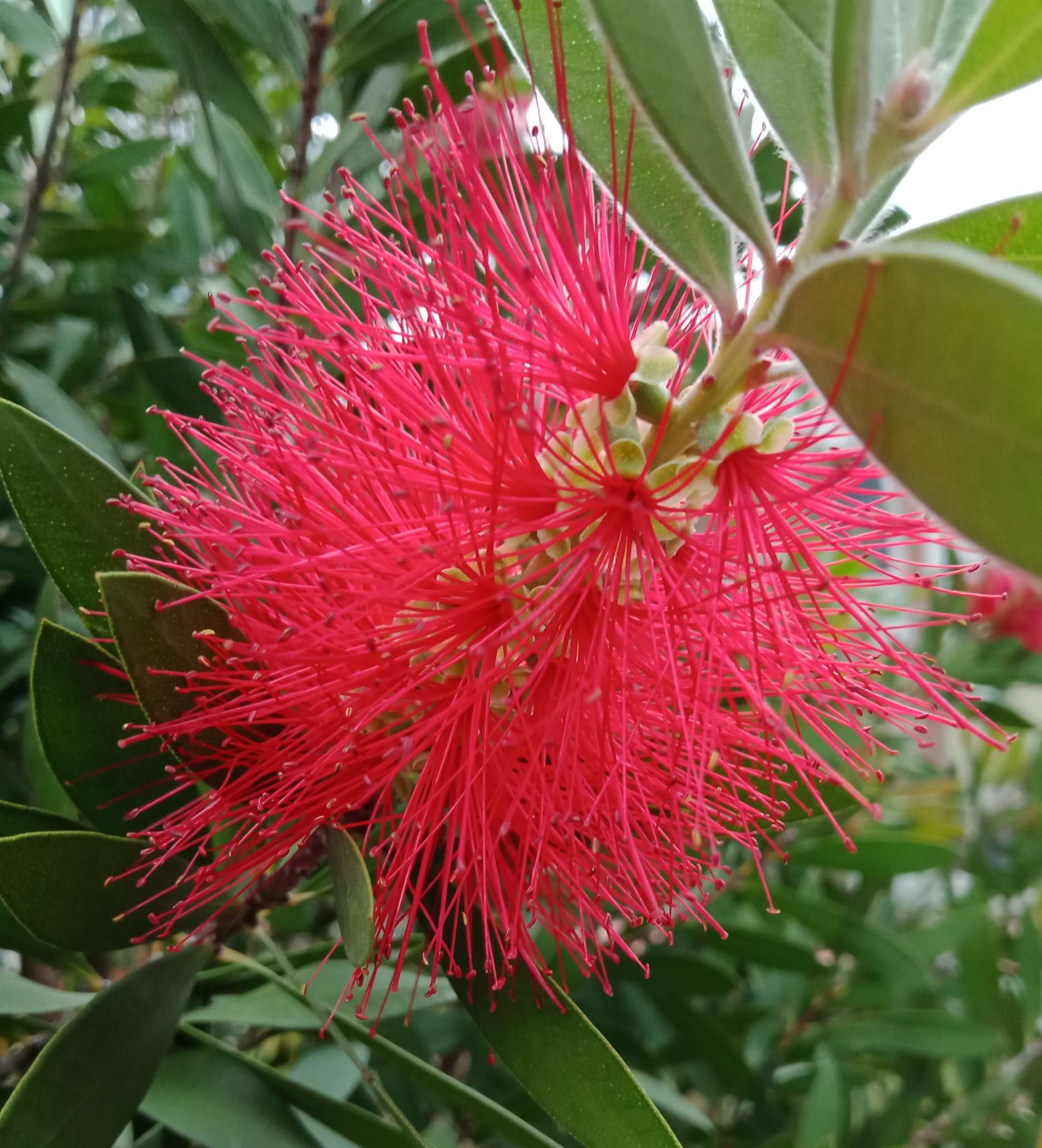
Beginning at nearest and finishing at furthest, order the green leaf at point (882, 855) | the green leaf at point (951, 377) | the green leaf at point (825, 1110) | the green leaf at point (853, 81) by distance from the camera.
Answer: the green leaf at point (951, 377) → the green leaf at point (853, 81) → the green leaf at point (825, 1110) → the green leaf at point (882, 855)

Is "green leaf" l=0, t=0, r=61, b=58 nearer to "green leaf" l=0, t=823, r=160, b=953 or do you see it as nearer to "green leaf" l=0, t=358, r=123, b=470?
"green leaf" l=0, t=358, r=123, b=470

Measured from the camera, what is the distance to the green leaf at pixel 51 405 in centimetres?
88

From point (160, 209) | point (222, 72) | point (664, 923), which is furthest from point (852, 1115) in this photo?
point (160, 209)

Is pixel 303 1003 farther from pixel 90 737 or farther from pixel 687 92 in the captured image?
pixel 687 92

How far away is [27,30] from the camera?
106 centimetres

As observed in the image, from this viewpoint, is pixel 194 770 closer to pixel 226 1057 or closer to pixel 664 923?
pixel 226 1057

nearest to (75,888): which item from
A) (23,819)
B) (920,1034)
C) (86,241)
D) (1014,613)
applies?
(23,819)

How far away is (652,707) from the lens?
2.34 feet

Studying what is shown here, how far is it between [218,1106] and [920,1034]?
101cm

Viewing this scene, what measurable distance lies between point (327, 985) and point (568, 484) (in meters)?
0.53

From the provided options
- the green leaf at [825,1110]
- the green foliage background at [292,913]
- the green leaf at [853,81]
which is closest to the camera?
the green leaf at [853,81]

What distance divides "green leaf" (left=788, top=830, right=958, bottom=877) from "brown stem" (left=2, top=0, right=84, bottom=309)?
125 centimetres

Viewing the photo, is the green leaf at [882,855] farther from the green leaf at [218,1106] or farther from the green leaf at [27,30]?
the green leaf at [27,30]

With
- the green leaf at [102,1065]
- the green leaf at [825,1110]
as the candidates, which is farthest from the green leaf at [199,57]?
the green leaf at [825,1110]
